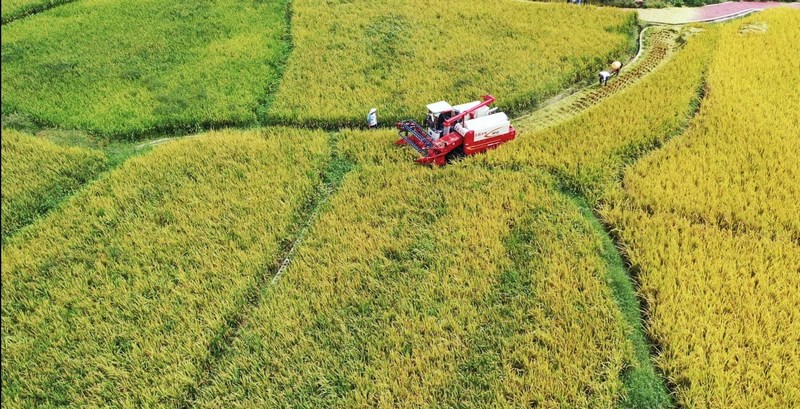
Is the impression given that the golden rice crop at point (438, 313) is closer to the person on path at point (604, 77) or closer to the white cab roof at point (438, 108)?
the white cab roof at point (438, 108)

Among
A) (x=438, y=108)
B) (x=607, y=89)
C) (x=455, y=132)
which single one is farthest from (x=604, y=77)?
(x=438, y=108)

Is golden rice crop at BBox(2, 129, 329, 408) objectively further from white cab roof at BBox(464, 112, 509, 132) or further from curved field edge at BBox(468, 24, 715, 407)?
curved field edge at BBox(468, 24, 715, 407)

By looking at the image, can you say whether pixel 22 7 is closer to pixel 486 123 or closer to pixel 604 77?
pixel 486 123

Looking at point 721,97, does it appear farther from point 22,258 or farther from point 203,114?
point 22,258

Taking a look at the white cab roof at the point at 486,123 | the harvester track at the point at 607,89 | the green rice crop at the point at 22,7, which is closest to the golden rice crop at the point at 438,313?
the white cab roof at the point at 486,123

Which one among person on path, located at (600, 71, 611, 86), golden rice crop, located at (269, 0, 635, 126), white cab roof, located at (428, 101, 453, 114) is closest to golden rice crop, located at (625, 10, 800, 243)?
person on path, located at (600, 71, 611, 86)

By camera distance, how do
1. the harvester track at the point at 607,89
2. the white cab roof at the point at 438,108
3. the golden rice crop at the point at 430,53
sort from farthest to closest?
1. the golden rice crop at the point at 430,53
2. the harvester track at the point at 607,89
3. the white cab roof at the point at 438,108
